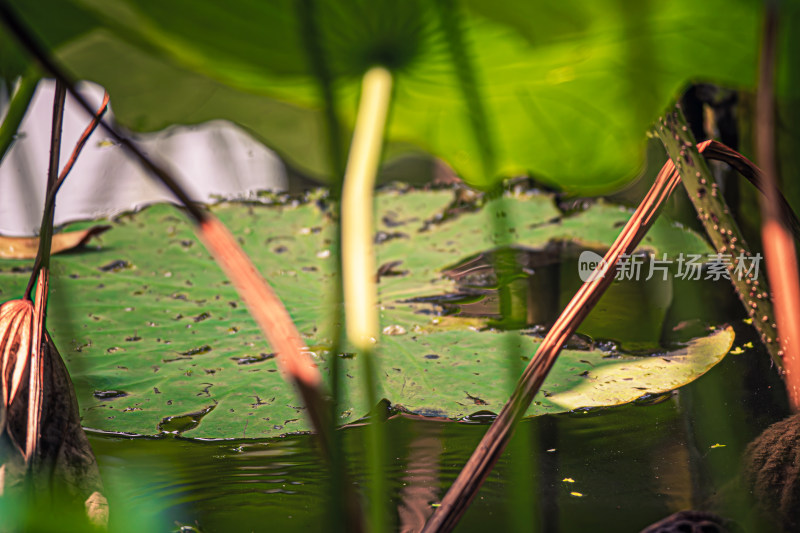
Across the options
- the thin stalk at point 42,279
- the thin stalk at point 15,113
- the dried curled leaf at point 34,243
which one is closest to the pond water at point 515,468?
the thin stalk at point 42,279

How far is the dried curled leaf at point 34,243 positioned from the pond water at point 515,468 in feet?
1.41

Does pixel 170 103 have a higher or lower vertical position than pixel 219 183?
lower

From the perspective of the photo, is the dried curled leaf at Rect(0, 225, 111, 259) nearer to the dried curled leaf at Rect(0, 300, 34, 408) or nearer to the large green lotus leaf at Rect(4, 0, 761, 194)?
the large green lotus leaf at Rect(4, 0, 761, 194)

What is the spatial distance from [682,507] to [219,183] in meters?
1.12

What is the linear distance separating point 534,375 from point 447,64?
25cm

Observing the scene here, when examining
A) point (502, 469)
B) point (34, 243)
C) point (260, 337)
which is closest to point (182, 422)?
point (260, 337)

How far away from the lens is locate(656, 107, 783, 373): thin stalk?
0.38m

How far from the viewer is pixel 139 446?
471 mm

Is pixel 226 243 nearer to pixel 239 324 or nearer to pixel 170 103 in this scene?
pixel 170 103

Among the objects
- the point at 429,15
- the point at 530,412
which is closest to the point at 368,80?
the point at 429,15

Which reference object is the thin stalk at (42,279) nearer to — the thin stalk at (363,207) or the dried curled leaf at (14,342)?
the dried curled leaf at (14,342)

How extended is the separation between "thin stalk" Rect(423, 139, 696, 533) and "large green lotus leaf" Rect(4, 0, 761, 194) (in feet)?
0.24

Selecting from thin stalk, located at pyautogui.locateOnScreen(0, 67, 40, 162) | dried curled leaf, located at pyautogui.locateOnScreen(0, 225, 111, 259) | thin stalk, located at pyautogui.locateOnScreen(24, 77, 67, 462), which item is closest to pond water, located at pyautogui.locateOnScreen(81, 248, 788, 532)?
thin stalk, located at pyautogui.locateOnScreen(24, 77, 67, 462)

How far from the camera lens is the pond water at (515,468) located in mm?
381
